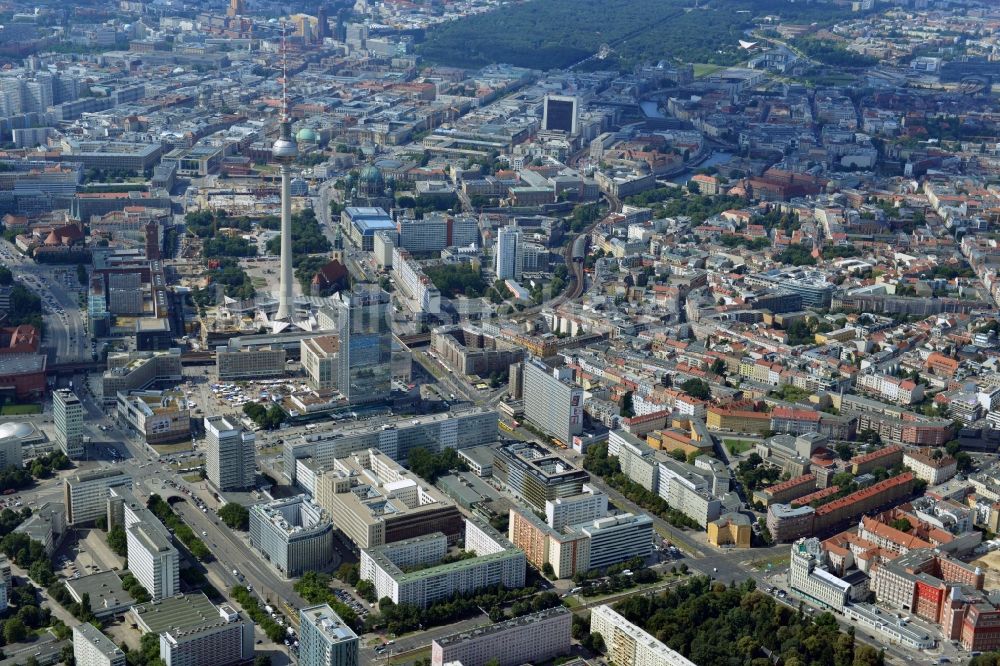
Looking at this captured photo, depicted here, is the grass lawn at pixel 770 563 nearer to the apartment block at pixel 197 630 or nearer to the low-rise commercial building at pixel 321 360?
the apartment block at pixel 197 630

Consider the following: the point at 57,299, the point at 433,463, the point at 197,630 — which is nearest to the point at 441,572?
the point at 197,630

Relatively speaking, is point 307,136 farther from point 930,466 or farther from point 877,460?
point 930,466

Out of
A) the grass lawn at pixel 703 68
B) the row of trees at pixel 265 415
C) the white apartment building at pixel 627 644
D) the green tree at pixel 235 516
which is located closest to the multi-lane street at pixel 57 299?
the row of trees at pixel 265 415

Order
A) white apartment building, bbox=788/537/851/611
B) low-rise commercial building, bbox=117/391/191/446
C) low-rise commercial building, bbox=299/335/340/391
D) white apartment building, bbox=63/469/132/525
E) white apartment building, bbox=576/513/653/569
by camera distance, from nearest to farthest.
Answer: white apartment building, bbox=788/537/851/611
white apartment building, bbox=576/513/653/569
white apartment building, bbox=63/469/132/525
low-rise commercial building, bbox=117/391/191/446
low-rise commercial building, bbox=299/335/340/391

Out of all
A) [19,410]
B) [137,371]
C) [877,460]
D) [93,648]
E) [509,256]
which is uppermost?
[93,648]

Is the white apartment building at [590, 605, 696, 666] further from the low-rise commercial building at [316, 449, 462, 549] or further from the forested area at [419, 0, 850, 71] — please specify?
the forested area at [419, 0, 850, 71]

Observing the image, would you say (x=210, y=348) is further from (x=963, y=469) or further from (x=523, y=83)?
(x=523, y=83)

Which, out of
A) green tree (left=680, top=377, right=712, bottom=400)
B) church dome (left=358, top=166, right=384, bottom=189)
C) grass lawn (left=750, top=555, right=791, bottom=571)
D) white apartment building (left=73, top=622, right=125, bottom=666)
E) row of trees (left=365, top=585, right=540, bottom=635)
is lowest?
grass lawn (left=750, top=555, right=791, bottom=571)

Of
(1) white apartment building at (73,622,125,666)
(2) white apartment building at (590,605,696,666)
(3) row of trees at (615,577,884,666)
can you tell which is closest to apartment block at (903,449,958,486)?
(3) row of trees at (615,577,884,666)
